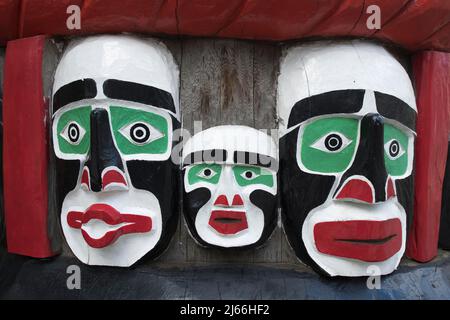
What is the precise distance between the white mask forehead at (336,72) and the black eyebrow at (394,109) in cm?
2

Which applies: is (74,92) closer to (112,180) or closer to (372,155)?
(112,180)

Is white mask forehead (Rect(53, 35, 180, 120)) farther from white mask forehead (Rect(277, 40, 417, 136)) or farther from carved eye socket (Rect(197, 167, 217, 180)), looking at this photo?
white mask forehead (Rect(277, 40, 417, 136))

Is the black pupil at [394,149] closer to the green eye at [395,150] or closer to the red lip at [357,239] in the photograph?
the green eye at [395,150]

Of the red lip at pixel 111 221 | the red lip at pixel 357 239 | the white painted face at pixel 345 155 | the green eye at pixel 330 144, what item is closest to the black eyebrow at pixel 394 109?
the white painted face at pixel 345 155

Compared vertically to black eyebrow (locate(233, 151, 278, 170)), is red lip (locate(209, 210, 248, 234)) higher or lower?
lower

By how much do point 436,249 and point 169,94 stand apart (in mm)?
1397

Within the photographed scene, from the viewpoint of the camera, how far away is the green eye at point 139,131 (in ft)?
6.63

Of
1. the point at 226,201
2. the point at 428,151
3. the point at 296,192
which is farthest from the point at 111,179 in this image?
the point at 428,151

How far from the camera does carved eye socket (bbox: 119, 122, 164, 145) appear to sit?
2.03m

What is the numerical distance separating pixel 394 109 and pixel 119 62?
3.75 ft

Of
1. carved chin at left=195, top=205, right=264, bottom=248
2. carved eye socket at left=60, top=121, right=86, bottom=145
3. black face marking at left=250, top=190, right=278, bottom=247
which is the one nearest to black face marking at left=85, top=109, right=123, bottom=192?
carved eye socket at left=60, top=121, right=86, bottom=145

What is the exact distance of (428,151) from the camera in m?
2.24

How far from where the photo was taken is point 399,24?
207cm
